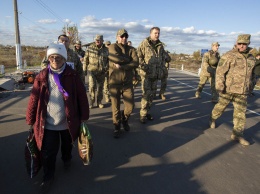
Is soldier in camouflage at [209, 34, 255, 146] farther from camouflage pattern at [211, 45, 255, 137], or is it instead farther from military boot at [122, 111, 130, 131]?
military boot at [122, 111, 130, 131]

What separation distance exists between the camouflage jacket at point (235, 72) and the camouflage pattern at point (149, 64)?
146cm

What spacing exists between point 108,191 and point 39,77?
175 cm

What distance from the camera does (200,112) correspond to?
7578 mm

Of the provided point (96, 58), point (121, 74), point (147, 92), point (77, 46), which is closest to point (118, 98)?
point (121, 74)

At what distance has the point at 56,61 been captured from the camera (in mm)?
3006

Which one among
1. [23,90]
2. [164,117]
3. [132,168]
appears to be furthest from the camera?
[23,90]

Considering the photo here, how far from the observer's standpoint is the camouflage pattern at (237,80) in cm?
488

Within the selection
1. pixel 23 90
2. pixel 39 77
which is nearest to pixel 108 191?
pixel 39 77

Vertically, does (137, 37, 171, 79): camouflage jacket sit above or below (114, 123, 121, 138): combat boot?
above

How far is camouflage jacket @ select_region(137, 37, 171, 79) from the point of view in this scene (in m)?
5.73

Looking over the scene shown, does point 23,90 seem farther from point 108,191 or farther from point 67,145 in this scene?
point 108,191

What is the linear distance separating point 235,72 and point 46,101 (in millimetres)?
3856

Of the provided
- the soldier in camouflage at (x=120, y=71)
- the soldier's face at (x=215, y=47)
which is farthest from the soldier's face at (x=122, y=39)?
the soldier's face at (x=215, y=47)

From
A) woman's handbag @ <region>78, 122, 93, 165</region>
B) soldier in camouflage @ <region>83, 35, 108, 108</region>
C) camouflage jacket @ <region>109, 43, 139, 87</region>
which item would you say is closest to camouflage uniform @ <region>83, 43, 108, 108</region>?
soldier in camouflage @ <region>83, 35, 108, 108</region>
